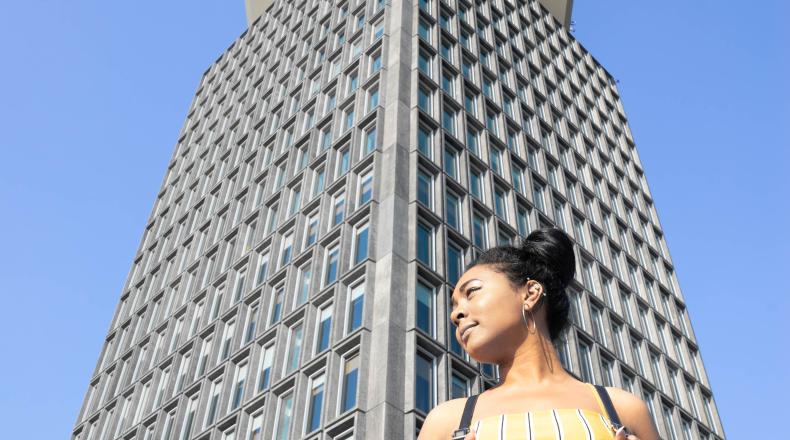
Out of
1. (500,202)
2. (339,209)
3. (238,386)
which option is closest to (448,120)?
(500,202)

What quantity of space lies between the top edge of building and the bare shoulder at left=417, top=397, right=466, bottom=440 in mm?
56196

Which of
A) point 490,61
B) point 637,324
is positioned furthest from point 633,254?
point 490,61

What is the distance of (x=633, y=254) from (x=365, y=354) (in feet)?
78.1

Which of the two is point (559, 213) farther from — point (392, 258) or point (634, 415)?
point (634, 415)

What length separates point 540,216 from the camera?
115 feet

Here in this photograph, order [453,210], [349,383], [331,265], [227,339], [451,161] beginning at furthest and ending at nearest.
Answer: [451,161] → [227,339] → [453,210] → [331,265] → [349,383]

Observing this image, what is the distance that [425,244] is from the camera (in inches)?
1050

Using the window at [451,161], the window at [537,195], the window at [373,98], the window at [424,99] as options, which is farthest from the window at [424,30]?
the window at [537,195]

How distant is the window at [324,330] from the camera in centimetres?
2514

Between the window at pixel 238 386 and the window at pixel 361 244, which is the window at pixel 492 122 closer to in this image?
the window at pixel 361 244

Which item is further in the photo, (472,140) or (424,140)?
(472,140)

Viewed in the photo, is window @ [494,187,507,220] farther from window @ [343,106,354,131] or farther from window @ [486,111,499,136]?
window @ [343,106,354,131]

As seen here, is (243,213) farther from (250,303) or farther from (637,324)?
(637,324)

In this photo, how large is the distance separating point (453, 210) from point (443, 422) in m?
25.5
